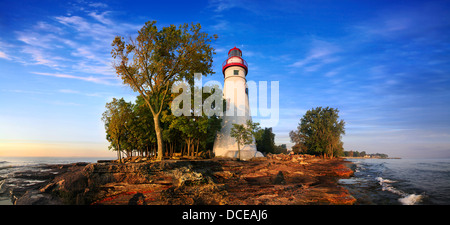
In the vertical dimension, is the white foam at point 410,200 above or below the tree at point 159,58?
below

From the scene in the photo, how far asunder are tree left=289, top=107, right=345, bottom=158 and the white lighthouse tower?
975 inches

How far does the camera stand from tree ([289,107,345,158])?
1884 inches

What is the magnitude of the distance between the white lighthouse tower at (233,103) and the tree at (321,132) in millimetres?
24777

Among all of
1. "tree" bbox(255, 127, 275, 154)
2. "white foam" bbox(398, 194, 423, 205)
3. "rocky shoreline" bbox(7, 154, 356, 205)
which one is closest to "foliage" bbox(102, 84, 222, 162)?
"rocky shoreline" bbox(7, 154, 356, 205)

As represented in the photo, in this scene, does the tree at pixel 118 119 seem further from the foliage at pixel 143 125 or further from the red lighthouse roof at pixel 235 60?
the red lighthouse roof at pixel 235 60

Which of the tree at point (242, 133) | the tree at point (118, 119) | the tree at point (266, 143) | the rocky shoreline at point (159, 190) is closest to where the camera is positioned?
the rocky shoreline at point (159, 190)

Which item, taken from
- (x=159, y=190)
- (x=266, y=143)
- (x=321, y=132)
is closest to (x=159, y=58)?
(x=159, y=190)

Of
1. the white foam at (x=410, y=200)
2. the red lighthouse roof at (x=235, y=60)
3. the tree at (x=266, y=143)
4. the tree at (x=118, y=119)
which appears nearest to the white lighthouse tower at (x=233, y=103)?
the red lighthouse roof at (x=235, y=60)

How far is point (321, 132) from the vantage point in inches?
1919

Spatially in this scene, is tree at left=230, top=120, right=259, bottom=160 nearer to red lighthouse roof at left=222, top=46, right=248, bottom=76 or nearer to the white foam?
red lighthouse roof at left=222, top=46, right=248, bottom=76

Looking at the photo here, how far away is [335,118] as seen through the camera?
5006cm

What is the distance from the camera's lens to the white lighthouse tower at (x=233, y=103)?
105ft

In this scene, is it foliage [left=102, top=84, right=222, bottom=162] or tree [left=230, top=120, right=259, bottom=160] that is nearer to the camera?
foliage [left=102, top=84, right=222, bottom=162]
